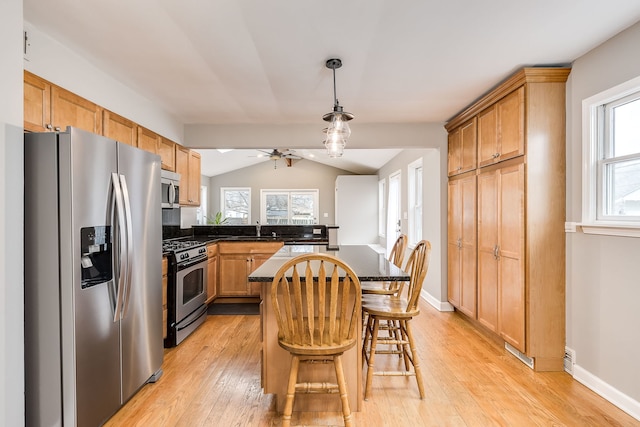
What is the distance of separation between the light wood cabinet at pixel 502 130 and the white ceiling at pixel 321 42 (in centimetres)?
21

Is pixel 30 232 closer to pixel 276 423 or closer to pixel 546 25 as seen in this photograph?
pixel 276 423

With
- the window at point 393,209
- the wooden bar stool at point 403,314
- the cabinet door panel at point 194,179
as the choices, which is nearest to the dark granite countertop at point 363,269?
the wooden bar stool at point 403,314

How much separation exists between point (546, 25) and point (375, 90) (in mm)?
1372

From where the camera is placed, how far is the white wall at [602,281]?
81.3 inches

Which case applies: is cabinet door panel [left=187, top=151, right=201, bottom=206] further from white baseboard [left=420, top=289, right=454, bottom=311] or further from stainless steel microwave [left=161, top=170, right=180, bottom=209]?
white baseboard [left=420, top=289, right=454, bottom=311]

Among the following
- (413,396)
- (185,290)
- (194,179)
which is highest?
(194,179)

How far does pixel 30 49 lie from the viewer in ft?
6.77

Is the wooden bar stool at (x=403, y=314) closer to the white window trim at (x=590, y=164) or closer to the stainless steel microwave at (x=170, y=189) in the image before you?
the white window trim at (x=590, y=164)

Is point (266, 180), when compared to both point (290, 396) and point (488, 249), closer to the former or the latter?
point (488, 249)

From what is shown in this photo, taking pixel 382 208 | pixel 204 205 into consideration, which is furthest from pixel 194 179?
pixel 204 205

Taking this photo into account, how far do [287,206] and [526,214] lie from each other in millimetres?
7983

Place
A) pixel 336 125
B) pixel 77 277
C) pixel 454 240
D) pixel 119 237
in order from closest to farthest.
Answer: pixel 77 277
pixel 119 237
pixel 336 125
pixel 454 240

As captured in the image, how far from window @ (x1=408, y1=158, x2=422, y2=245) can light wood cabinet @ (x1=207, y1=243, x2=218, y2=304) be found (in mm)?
3081

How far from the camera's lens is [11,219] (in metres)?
1.58
